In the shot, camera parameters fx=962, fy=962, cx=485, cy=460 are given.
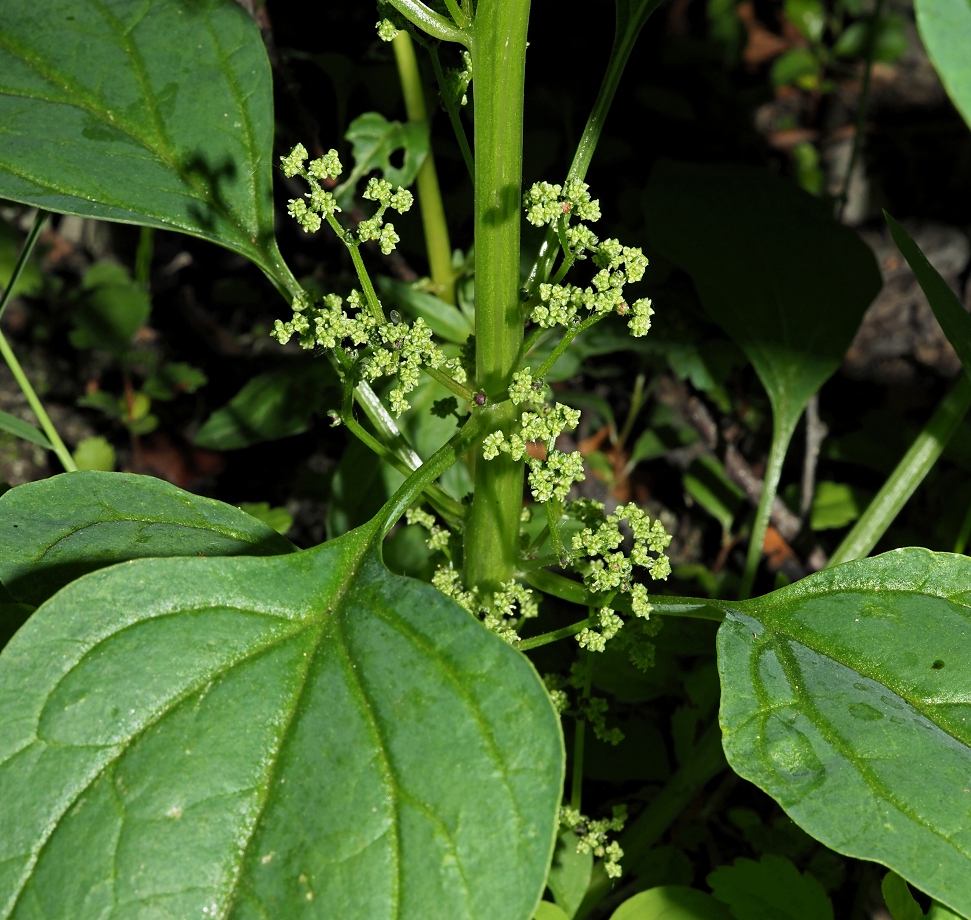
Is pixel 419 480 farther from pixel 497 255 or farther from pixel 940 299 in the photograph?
pixel 940 299

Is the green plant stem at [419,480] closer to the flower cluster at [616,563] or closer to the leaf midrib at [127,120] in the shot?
the flower cluster at [616,563]

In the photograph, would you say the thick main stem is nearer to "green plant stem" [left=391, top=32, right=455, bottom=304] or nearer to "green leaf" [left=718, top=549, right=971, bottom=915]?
"green leaf" [left=718, top=549, right=971, bottom=915]

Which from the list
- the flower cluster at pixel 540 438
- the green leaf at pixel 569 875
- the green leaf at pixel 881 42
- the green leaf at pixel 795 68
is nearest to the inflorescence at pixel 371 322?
the flower cluster at pixel 540 438

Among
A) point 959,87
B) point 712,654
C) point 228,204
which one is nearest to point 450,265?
point 228,204

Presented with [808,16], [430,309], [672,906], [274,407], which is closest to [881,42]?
[808,16]

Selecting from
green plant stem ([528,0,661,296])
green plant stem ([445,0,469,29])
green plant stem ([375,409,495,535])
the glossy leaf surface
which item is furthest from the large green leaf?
the glossy leaf surface
